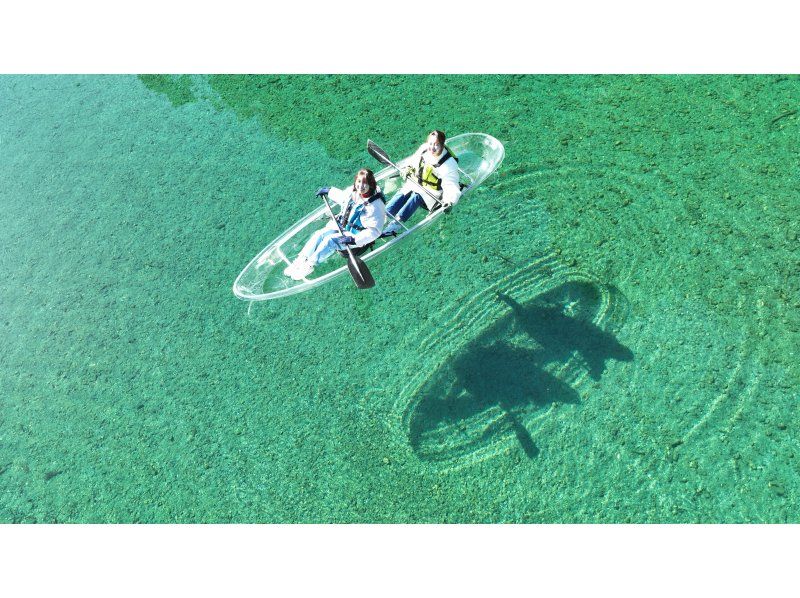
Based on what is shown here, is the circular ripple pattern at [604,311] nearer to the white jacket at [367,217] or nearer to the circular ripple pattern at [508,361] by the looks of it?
the circular ripple pattern at [508,361]

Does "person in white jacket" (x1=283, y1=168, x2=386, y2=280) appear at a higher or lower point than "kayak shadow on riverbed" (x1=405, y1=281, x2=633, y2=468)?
higher

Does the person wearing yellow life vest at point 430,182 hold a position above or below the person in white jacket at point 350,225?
above

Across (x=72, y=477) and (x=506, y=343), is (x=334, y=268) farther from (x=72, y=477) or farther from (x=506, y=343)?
(x=72, y=477)

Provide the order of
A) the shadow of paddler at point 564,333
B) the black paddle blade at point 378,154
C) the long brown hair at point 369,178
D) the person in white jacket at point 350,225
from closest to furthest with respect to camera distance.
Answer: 1. the long brown hair at point 369,178
2. the person in white jacket at point 350,225
3. the shadow of paddler at point 564,333
4. the black paddle blade at point 378,154

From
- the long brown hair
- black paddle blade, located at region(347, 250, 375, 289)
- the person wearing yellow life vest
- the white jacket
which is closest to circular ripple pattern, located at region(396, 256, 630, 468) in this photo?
black paddle blade, located at region(347, 250, 375, 289)

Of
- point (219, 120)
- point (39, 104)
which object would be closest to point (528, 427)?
point (219, 120)

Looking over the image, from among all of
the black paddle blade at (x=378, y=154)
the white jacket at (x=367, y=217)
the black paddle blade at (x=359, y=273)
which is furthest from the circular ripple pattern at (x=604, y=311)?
the black paddle blade at (x=378, y=154)

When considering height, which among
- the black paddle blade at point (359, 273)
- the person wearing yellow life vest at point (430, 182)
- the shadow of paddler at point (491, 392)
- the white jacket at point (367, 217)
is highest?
the person wearing yellow life vest at point (430, 182)

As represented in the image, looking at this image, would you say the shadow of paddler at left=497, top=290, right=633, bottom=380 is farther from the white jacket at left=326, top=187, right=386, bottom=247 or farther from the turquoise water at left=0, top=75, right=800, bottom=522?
the white jacket at left=326, top=187, right=386, bottom=247
